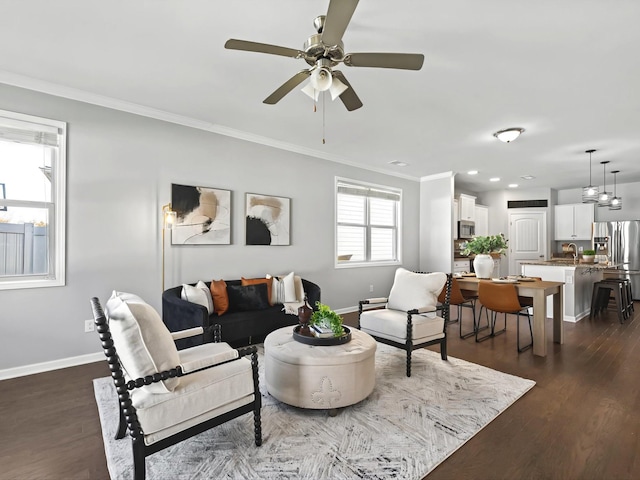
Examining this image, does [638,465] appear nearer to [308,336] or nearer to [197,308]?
[308,336]

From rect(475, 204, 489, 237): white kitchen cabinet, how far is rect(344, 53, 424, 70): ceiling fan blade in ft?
23.9

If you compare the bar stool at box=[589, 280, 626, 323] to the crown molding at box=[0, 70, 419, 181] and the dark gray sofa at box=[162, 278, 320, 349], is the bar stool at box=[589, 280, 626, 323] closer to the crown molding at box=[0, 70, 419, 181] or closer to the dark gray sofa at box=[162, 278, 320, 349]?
the dark gray sofa at box=[162, 278, 320, 349]

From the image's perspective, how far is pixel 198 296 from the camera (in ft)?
11.7

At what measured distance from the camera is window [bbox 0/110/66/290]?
122 inches

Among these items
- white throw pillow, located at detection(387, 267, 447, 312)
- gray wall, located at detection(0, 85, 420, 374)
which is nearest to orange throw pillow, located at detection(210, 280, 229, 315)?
gray wall, located at detection(0, 85, 420, 374)

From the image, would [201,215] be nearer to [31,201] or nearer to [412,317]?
[31,201]

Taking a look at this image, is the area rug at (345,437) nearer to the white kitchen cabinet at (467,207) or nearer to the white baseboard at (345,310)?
the white baseboard at (345,310)

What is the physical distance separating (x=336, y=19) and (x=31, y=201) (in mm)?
3256

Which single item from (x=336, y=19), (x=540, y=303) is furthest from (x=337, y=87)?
(x=540, y=303)

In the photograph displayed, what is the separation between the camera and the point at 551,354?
3715mm

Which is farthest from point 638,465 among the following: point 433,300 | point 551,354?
point 551,354

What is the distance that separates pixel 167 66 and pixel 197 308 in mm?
2104

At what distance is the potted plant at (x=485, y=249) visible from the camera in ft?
14.2

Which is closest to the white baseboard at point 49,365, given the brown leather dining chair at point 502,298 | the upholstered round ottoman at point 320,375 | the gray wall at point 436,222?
the upholstered round ottoman at point 320,375
